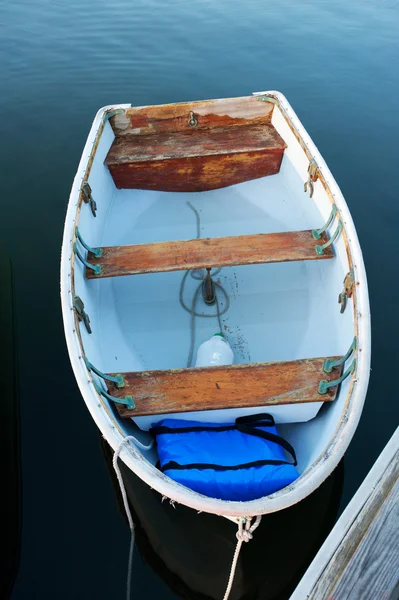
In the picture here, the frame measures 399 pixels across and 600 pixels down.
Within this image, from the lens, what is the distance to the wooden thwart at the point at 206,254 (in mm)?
3348

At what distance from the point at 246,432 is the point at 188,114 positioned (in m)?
3.78

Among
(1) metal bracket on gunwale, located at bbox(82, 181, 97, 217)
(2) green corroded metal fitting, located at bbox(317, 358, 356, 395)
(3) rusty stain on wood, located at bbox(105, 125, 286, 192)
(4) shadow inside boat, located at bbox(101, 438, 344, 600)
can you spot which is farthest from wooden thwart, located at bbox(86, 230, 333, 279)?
(4) shadow inside boat, located at bbox(101, 438, 344, 600)

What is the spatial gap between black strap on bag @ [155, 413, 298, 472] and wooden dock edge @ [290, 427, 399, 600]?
0.96 metres

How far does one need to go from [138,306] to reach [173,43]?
25.8 ft

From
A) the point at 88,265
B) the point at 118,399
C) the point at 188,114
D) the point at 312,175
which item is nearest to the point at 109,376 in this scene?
the point at 118,399

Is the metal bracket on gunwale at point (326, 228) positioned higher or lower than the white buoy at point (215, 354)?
higher

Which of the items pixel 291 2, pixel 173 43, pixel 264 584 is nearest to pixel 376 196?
pixel 264 584

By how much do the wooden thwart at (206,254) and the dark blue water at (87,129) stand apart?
132cm

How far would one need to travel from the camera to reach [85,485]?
335cm

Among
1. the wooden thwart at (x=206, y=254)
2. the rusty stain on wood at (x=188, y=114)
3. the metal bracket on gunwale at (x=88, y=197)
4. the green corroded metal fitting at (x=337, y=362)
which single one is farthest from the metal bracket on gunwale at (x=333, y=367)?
the rusty stain on wood at (x=188, y=114)

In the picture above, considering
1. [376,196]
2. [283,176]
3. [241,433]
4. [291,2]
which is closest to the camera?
[241,433]

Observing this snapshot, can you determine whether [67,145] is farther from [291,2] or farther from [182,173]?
[291,2]

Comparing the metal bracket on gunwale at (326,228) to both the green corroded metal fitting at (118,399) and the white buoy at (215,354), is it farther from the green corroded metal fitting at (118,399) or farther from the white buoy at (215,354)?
the green corroded metal fitting at (118,399)

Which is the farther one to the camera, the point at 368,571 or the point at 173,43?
the point at 173,43
